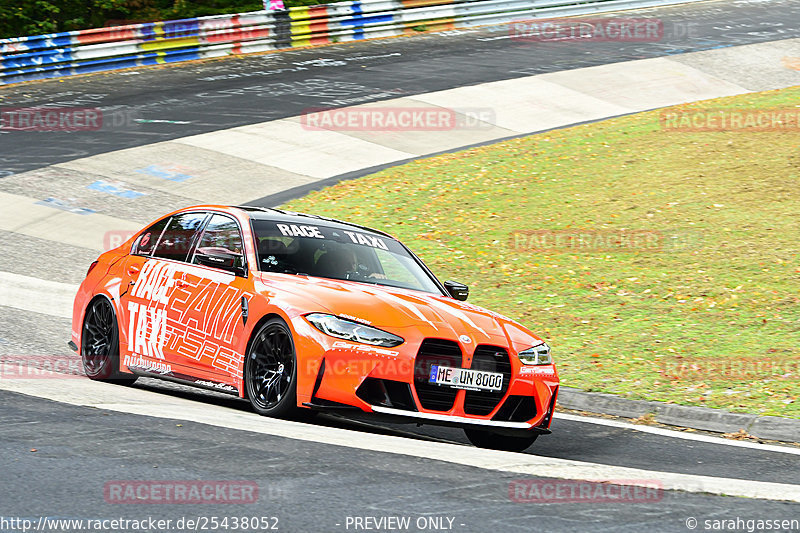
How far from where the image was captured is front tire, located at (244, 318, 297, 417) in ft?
23.6

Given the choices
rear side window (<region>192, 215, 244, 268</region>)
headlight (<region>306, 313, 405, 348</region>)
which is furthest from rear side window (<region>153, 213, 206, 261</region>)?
headlight (<region>306, 313, 405, 348</region>)

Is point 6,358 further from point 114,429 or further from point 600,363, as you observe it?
point 600,363

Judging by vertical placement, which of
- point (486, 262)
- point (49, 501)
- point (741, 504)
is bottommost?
point (486, 262)

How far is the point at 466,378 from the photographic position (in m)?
7.14

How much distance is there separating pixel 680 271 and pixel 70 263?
8.10m

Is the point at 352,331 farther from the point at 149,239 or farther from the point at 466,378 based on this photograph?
the point at 149,239

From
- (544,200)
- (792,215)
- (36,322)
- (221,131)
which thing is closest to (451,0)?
(221,131)

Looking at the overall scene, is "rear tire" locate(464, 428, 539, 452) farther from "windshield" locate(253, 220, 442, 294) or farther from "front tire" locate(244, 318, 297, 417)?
"front tire" locate(244, 318, 297, 417)

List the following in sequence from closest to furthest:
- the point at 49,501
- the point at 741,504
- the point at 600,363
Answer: the point at 49,501 < the point at 741,504 < the point at 600,363

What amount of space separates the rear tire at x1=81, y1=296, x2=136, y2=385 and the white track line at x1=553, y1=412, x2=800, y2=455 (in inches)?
149

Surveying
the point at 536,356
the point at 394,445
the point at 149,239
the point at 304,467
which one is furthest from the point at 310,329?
the point at 149,239

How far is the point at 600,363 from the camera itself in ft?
34.3

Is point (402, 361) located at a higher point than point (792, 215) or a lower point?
higher

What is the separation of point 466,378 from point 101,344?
371 cm
